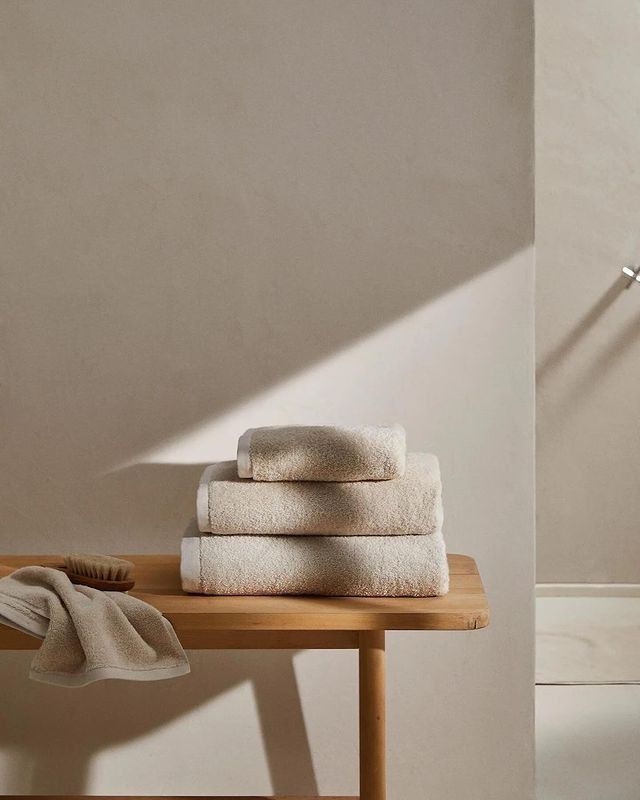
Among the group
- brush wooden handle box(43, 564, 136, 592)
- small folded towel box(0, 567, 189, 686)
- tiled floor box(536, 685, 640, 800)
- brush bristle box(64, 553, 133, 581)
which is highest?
brush bristle box(64, 553, 133, 581)

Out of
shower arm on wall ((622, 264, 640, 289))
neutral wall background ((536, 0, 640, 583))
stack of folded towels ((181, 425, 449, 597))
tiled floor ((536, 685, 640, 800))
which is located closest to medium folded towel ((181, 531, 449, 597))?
stack of folded towels ((181, 425, 449, 597))

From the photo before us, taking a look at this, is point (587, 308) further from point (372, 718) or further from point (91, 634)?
point (91, 634)

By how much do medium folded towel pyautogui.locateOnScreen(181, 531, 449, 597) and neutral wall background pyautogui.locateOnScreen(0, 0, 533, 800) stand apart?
378 mm

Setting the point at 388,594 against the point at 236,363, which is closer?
the point at 388,594

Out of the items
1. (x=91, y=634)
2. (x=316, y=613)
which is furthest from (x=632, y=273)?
(x=91, y=634)

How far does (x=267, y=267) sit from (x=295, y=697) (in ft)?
2.25

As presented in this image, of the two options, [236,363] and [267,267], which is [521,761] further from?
[267,267]

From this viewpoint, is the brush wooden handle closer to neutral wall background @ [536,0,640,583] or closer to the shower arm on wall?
neutral wall background @ [536,0,640,583]

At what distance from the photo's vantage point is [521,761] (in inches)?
61.9

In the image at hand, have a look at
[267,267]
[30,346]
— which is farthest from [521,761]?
[30,346]

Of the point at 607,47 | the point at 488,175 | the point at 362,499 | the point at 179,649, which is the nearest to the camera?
the point at 179,649

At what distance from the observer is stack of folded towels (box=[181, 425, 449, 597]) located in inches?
47.0

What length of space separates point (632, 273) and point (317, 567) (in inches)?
81.6

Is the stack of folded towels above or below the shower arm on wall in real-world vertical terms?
below
